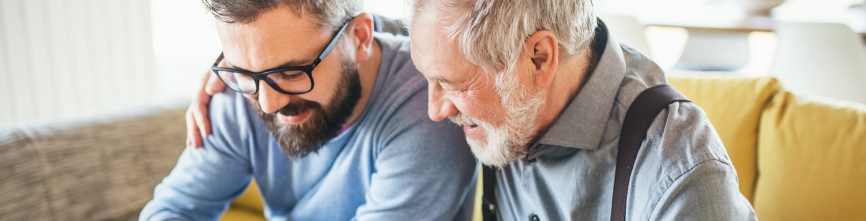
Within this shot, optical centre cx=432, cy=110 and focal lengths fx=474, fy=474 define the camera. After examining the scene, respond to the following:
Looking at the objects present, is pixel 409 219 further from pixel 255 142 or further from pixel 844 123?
pixel 844 123

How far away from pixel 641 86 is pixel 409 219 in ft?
1.90

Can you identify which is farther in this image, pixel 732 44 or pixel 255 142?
pixel 732 44

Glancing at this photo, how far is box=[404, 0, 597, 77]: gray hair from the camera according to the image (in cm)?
83

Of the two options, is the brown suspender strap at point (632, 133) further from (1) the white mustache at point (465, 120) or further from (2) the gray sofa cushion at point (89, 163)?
(2) the gray sofa cushion at point (89, 163)

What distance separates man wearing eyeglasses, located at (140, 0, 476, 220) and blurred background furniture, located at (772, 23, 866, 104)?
2160 millimetres

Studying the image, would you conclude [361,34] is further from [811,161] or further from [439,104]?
[811,161]

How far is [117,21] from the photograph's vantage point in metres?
2.64

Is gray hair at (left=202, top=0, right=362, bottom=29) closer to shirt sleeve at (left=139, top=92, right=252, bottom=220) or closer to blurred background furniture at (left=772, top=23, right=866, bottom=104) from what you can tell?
shirt sleeve at (left=139, top=92, right=252, bottom=220)

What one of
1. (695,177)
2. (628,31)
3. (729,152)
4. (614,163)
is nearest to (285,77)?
(614,163)

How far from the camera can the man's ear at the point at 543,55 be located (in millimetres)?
851

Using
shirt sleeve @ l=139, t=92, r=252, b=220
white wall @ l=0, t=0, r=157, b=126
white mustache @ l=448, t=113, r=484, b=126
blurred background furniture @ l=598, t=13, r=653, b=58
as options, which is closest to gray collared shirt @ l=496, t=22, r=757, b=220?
white mustache @ l=448, t=113, r=484, b=126

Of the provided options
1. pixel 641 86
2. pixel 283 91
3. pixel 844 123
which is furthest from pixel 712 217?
pixel 283 91

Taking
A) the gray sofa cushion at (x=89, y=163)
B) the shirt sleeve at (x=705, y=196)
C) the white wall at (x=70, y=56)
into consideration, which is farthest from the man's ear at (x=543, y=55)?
the white wall at (x=70, y=56)

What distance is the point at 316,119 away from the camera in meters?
1.21
